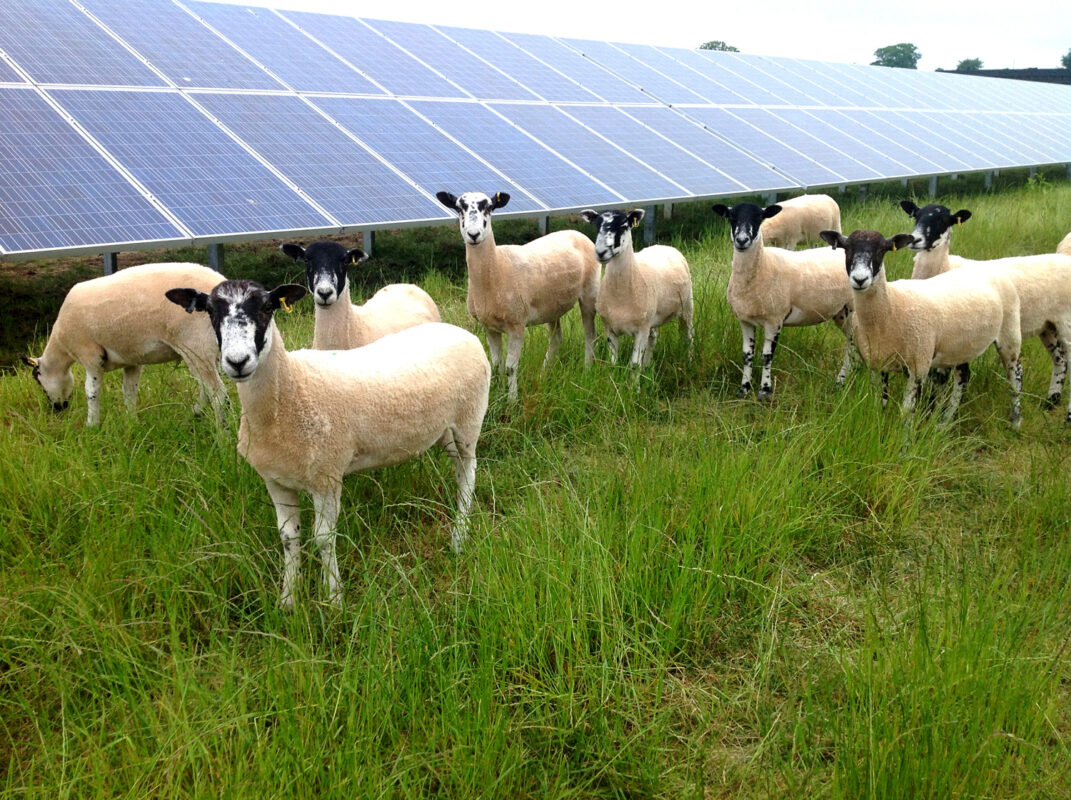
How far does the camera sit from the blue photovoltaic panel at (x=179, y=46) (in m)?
10.6

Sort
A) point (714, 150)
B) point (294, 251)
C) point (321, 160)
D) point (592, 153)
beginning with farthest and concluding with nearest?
point (714, 150) → point (592, 153) → point (321, 160) → point (294, 251)

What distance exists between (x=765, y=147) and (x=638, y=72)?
394cm

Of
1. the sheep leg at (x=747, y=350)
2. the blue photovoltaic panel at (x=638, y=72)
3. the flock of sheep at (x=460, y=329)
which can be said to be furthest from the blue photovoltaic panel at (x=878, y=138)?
the sheep leg at (x=747, y=350)

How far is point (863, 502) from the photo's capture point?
450cm

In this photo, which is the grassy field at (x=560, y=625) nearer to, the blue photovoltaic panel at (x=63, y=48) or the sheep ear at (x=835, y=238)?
the sheep ear at (x=835, y=238)

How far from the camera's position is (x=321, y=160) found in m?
9.60

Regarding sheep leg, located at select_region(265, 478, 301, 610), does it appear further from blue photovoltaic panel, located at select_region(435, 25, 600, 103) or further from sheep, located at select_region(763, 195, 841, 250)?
blue photovoltaic panel, located at select_region(435, 25, 600, 103)

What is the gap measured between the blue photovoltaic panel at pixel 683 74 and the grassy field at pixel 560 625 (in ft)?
47.9

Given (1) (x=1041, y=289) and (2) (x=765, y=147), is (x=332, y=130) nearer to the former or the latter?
(1) (x=1041, y=289)

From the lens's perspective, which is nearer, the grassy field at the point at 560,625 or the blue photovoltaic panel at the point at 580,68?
the grassy field at the point at 560,625

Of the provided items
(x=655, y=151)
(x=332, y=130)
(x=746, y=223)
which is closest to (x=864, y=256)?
(x=746, y=223)

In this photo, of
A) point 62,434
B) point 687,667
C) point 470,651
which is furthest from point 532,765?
point 62,434

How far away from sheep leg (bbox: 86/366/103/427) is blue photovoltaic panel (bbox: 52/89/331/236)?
2.46 m

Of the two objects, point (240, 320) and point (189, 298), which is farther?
point (189, 298)
